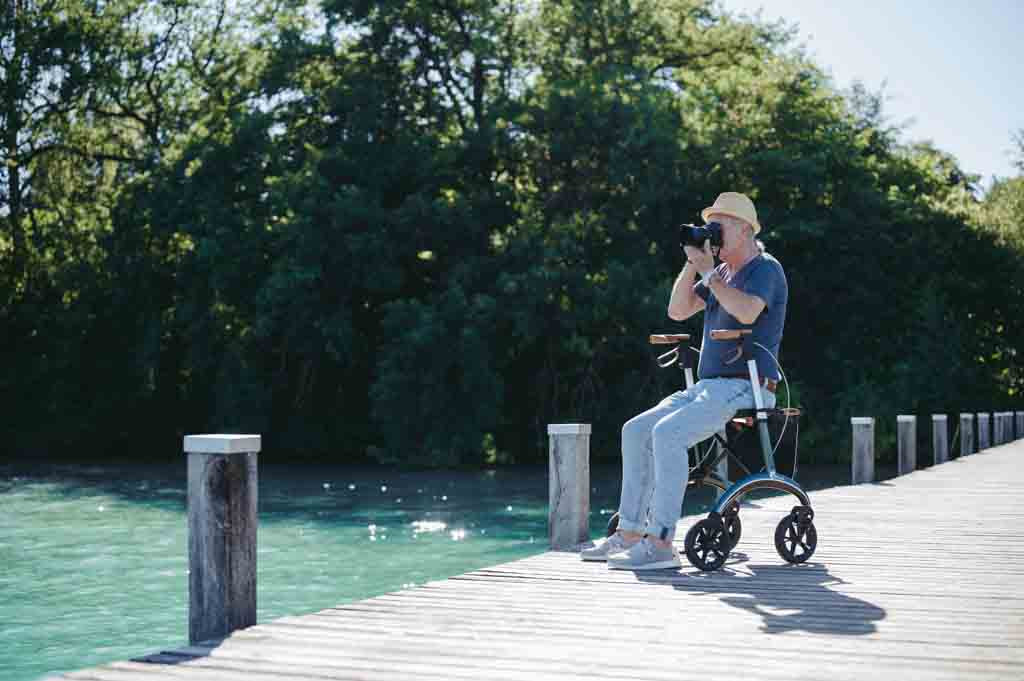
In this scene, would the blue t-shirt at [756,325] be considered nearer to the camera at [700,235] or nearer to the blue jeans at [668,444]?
the blue jeans at [668,444]

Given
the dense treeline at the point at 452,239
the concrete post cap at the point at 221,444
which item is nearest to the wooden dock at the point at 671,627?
the concrete post cap at the point at 221,444

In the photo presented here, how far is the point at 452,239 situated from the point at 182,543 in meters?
12.6

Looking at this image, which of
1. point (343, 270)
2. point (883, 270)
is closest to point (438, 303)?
point (343, 270)

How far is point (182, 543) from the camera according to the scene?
14.5 m

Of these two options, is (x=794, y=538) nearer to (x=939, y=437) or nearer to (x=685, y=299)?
(x=685, y=299)

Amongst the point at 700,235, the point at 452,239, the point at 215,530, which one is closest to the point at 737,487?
the point at 700,235

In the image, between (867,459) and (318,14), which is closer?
(867,459)

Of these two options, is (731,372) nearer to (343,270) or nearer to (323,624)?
(323,624)

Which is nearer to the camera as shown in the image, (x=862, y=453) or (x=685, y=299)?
(x=685, y=299)

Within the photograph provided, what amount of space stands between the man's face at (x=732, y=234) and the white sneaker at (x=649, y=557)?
1511mm

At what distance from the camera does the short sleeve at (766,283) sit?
6125mm

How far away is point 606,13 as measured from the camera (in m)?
28.1

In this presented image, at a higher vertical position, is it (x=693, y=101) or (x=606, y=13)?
(x=606, y=13)

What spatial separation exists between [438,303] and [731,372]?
1881 centimetres
